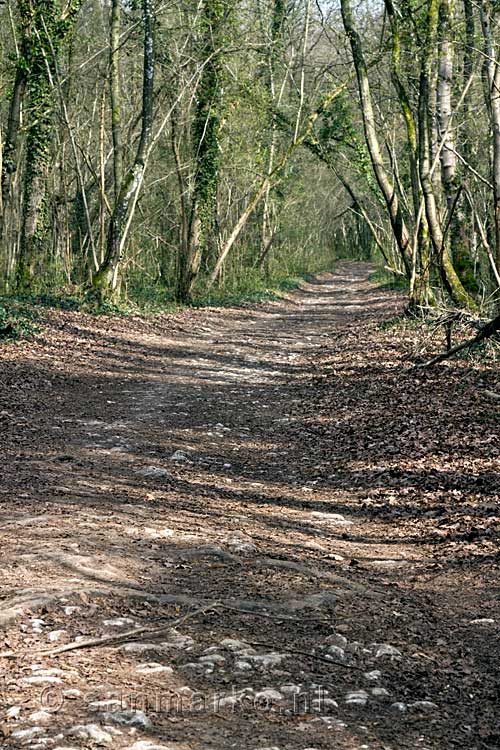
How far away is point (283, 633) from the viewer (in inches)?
186

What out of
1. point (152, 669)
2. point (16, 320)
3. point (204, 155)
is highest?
point (204, 155)

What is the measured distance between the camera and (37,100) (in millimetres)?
21203

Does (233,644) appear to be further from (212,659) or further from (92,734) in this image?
(92,734)

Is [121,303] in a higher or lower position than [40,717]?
higher

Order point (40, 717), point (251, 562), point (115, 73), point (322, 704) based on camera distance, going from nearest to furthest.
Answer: point (40, 717)
point (322, 704)
point (251, 562)
point (115, 73)

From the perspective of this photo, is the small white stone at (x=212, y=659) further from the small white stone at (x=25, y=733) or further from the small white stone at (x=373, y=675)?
the small white stone at (x=25, y=733)

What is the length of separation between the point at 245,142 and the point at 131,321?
11625 mm

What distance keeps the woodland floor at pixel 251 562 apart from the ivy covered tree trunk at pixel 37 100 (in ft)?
30.3

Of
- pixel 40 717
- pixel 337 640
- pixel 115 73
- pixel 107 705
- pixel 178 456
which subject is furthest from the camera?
pixel 115 73

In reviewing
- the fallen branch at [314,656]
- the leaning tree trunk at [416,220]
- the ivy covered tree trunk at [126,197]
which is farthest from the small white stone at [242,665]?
the ivy covered tree trunk at [126,197]

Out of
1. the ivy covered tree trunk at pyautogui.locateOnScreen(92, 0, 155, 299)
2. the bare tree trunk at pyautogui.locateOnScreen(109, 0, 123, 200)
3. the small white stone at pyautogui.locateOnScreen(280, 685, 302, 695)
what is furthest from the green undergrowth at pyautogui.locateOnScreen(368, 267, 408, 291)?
the small white stone at pyautogui.locateOnScreen(280, 685, 302, 695)

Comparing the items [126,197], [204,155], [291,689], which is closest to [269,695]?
[291,689]

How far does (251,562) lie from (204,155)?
22223 mm

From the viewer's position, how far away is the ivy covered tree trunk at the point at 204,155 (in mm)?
25844
